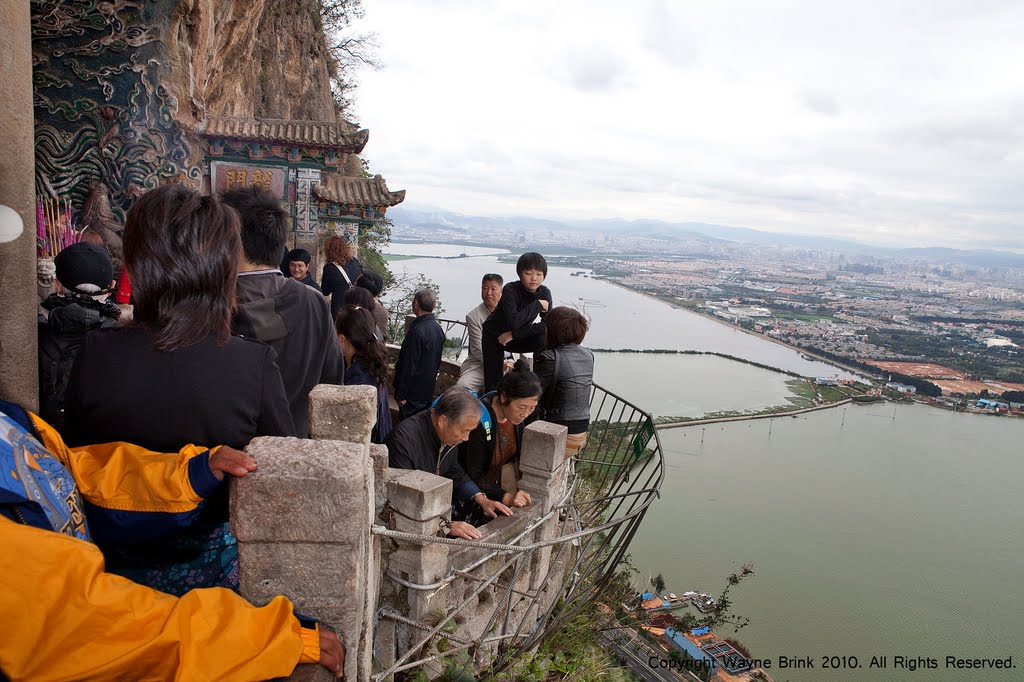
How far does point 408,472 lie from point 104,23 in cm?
611

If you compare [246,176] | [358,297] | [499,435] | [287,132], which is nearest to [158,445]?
[499,435]

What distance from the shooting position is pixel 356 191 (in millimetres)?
10727

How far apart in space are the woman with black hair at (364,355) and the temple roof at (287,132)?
637 centimetres

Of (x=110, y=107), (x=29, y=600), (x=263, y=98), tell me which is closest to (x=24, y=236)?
(x=29, y=600)

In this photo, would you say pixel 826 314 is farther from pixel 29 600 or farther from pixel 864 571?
pixel 29 600

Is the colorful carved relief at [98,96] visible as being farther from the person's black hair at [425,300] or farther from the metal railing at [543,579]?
the metal railing at [543,579]

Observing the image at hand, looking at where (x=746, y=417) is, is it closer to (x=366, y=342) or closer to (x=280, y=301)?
(x=366, y=342)

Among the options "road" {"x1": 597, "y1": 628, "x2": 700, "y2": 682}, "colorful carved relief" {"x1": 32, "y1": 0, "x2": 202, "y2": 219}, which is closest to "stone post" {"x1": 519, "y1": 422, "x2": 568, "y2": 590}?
"colorful carved relief" {"x1": 32, "y1": 0, "x2": 202, "y2": 219}

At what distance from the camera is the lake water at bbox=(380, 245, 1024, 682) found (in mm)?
15070

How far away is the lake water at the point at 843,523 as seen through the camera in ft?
49.4

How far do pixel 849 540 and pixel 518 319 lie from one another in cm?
1911

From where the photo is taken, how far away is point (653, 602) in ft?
50.4

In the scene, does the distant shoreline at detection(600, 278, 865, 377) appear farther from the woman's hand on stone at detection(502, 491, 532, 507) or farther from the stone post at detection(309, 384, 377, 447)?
the stone post at detection(309, 384, 377, 447)

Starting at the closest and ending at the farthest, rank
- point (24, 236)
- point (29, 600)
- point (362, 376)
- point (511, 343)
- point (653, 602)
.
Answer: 1. point (29, 600)
2. point (24, 236)
3. point (362, 376)
4. point (511, 343)
5. point (653, 602)
